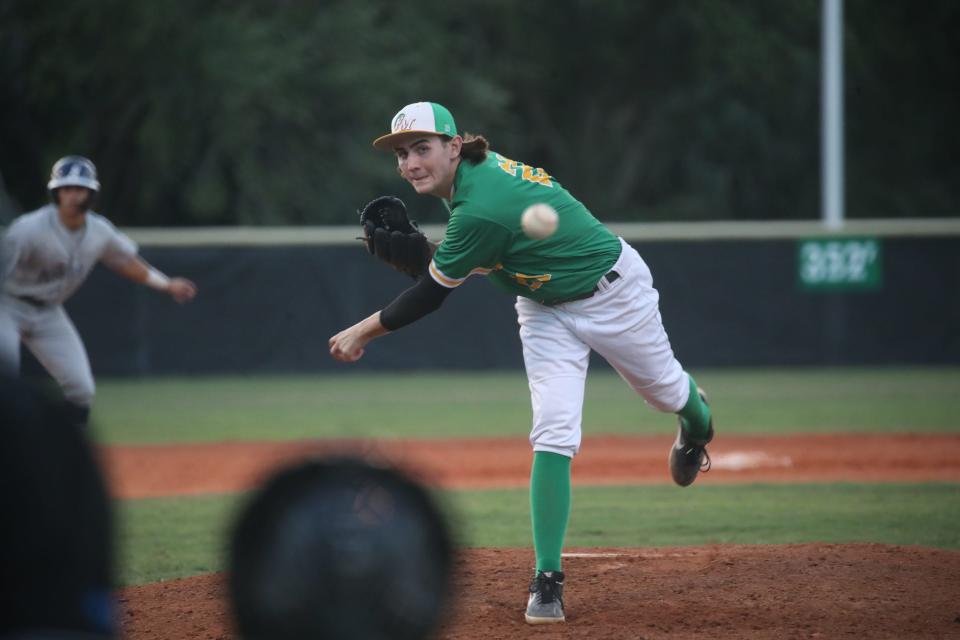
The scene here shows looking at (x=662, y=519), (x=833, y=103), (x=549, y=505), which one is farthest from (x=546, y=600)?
(x=833, y=103)

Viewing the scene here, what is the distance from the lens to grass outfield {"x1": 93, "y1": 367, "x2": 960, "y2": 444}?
12.3m

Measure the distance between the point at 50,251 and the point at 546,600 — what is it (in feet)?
14.5

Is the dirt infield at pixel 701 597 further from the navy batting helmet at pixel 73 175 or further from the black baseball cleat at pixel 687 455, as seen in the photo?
the navy batting helmet at pixel 73 175

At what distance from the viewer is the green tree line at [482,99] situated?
23048 millimetres

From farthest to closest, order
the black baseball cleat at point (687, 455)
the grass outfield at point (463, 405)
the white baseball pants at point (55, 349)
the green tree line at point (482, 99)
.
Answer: the green tree line at point (482, 99) → the grass outfield at point (463, 405) → the white baseball pants at point (55, 349) → the black baseball cleat at point (687, 455)

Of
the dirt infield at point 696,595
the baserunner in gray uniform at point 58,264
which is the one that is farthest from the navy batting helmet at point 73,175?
the dirt infield at point 696,595

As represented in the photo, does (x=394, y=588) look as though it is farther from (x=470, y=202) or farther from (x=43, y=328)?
(x=43, y=328)

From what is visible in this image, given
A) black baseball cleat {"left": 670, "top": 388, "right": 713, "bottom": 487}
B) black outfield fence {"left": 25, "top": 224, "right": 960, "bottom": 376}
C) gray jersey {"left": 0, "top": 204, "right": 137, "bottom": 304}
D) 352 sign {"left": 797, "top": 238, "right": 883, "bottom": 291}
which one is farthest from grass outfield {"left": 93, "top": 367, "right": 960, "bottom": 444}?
black baseball cleat {"left": 670, "top": 388, "right": 713, "bottom": 487}

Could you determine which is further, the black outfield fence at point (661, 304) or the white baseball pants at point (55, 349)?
the black outfield fence at point (661, 304)

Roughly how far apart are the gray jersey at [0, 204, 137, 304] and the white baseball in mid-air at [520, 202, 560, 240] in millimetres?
4233

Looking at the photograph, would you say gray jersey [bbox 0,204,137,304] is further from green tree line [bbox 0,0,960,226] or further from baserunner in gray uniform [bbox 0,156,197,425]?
green tree line [bbox 0,0,960,226]

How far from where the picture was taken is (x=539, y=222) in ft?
13.4

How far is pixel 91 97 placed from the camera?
2344 centimetres

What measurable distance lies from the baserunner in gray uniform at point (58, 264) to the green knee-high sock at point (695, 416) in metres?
3.77
